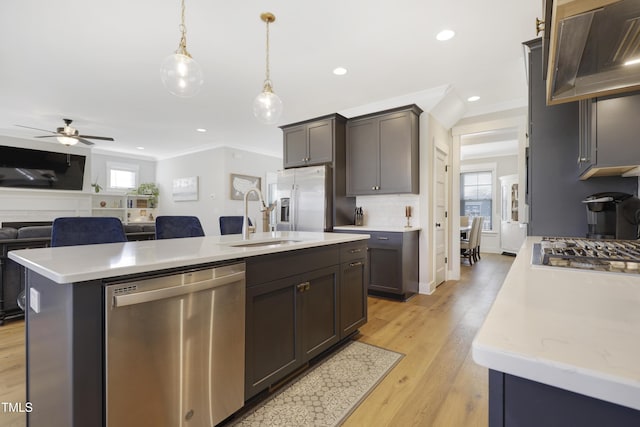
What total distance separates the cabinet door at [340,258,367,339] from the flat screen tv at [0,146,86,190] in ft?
22.8

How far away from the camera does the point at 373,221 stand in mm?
4359

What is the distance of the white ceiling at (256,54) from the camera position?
88.5 inches

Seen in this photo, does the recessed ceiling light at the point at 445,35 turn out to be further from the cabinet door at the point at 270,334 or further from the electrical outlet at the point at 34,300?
the electrical outlet at the point at 34,300

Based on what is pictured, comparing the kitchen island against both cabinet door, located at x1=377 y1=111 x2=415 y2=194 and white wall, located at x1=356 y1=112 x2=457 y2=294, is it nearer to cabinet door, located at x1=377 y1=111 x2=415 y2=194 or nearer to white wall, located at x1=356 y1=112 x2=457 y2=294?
cabinet door, located at x1=377 y1=111 x2=415 y2=194

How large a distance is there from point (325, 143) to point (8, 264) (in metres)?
3.57

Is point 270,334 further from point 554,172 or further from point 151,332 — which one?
point 554,172

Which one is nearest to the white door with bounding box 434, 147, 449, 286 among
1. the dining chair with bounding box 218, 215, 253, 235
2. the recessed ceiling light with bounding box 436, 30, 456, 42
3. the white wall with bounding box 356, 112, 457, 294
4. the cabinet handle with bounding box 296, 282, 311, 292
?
the white wall with bounding box 356, 112, 457, 294

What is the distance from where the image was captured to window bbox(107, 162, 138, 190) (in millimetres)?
7484

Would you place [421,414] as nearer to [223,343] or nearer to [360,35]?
[223,343]

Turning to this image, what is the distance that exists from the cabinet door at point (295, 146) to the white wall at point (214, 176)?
213 cm

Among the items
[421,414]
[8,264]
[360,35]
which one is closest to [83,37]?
[8,264]

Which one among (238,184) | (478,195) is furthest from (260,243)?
(478,195)

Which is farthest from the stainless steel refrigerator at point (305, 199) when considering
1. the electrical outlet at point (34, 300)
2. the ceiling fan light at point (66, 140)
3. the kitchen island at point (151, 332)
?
the ceiling fan light at point (66, 140)

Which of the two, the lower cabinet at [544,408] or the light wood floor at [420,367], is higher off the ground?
the lower cabinet at [544,408]
